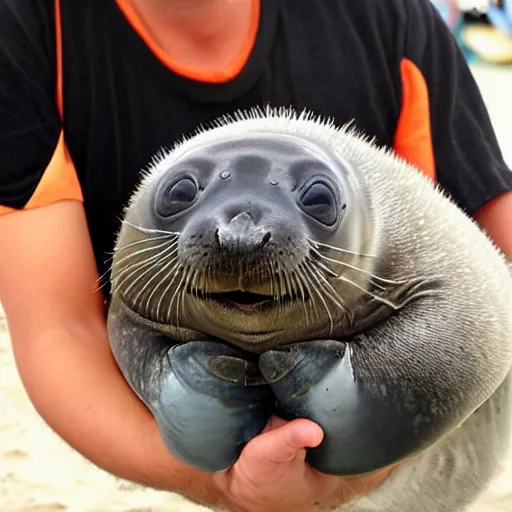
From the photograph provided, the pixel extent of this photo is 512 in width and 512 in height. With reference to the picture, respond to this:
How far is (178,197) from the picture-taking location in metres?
0.90

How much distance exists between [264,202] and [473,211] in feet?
2.67

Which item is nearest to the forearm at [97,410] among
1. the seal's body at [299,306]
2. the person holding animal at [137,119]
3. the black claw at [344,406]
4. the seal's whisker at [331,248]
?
the person holding animal at [137,119]

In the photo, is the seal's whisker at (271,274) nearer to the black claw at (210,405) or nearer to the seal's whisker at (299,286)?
the seal's whisker at (299,286)

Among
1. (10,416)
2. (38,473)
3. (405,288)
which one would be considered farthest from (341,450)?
(10,416)

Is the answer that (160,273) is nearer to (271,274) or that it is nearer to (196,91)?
(271,274)

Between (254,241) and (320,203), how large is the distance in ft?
0.40

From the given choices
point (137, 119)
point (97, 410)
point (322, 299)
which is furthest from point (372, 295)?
point (137, 119)

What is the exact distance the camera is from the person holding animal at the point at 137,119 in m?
1.29

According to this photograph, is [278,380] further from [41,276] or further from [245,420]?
[41,276]

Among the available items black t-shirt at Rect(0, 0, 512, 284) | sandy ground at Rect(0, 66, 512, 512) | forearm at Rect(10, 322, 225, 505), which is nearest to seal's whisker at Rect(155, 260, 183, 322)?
forearm at Rect(10, 322, 225, 505)

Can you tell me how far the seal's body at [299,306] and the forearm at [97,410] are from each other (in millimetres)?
206

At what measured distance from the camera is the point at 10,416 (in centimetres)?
244

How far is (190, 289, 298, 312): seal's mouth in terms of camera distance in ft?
2.80

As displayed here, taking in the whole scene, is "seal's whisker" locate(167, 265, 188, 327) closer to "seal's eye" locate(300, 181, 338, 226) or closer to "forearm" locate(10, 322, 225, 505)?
"seal's eye" locate(300, 181, 338, 226)
